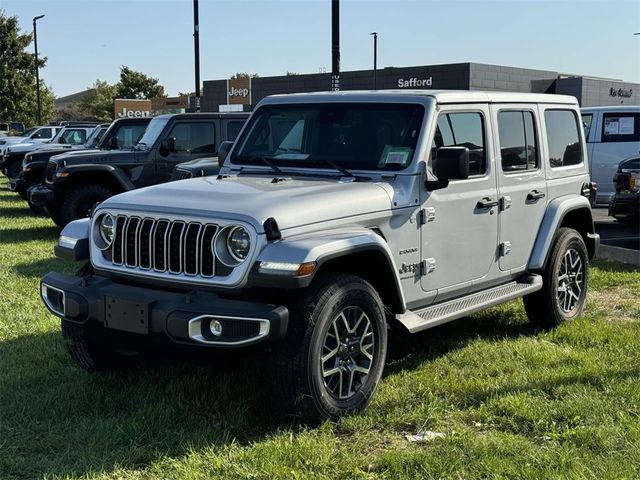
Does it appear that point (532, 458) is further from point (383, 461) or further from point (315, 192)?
point (315, 192)

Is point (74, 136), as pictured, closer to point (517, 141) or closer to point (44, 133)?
point (44, 133)

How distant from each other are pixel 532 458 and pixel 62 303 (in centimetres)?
274

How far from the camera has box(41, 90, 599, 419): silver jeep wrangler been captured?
4.02 m

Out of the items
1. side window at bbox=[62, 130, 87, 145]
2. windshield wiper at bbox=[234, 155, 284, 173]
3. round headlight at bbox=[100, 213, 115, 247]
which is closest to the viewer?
round headlight at bbox=[100, 213, 115, 247]

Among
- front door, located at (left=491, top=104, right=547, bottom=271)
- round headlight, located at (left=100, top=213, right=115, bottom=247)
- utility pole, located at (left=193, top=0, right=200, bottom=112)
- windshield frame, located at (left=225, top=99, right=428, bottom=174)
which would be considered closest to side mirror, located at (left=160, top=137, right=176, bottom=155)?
windshield frame, located at (left=225, top=99, right=428, bottom=174)

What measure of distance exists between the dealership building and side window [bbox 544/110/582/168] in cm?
2896

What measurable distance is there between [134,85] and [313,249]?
71.0 meters

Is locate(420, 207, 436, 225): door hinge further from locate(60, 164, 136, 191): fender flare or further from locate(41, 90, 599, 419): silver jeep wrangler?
locate(60, 164, 136, 191): fender flare

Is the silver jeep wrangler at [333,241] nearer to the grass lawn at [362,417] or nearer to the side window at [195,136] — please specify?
the grass lawn at [362,417]

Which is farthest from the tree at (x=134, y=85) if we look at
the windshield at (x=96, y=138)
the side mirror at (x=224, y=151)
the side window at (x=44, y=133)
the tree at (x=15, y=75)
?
the side mirror at (x=224, y=151)

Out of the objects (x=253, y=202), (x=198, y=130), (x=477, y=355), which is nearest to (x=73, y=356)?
(x=253, y=202)

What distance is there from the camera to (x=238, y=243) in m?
4.08

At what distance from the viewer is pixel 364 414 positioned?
14.6ft

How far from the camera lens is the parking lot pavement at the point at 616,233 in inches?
429
